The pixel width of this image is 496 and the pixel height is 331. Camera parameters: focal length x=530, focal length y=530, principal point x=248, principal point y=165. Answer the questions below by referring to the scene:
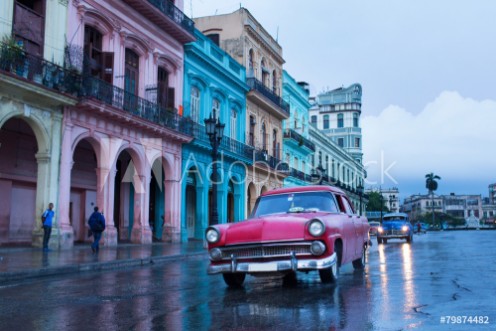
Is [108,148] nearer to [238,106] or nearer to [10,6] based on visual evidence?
[10,6]

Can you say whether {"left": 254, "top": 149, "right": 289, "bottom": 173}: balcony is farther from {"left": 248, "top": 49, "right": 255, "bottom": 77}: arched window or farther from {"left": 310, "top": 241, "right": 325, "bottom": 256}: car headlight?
{"left": 310, "top": 241, "right": 325, "bottom": 256}: car headlight

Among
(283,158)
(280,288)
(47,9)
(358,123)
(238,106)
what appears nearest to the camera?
(280,288)

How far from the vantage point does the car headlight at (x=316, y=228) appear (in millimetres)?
6930

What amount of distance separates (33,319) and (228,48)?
29222 millimetres

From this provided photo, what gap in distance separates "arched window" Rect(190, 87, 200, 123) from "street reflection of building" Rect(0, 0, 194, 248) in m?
1.51

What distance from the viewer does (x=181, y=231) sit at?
2497 centimetres

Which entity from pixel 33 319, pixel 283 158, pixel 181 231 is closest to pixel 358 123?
A: pixel 283 158

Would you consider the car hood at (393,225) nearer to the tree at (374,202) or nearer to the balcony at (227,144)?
the balcony at (227,144)

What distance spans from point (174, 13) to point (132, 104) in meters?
5.76

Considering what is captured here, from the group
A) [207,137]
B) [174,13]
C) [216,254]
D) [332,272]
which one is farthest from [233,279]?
[207,137]

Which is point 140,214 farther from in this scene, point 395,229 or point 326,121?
point 326,121

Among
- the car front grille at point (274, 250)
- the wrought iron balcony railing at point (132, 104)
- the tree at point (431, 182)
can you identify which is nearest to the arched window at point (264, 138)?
the wrought iron balcony railing at point (132, 104)

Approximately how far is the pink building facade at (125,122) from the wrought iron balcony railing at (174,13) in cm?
6

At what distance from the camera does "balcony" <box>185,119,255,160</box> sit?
26062 millimetres
